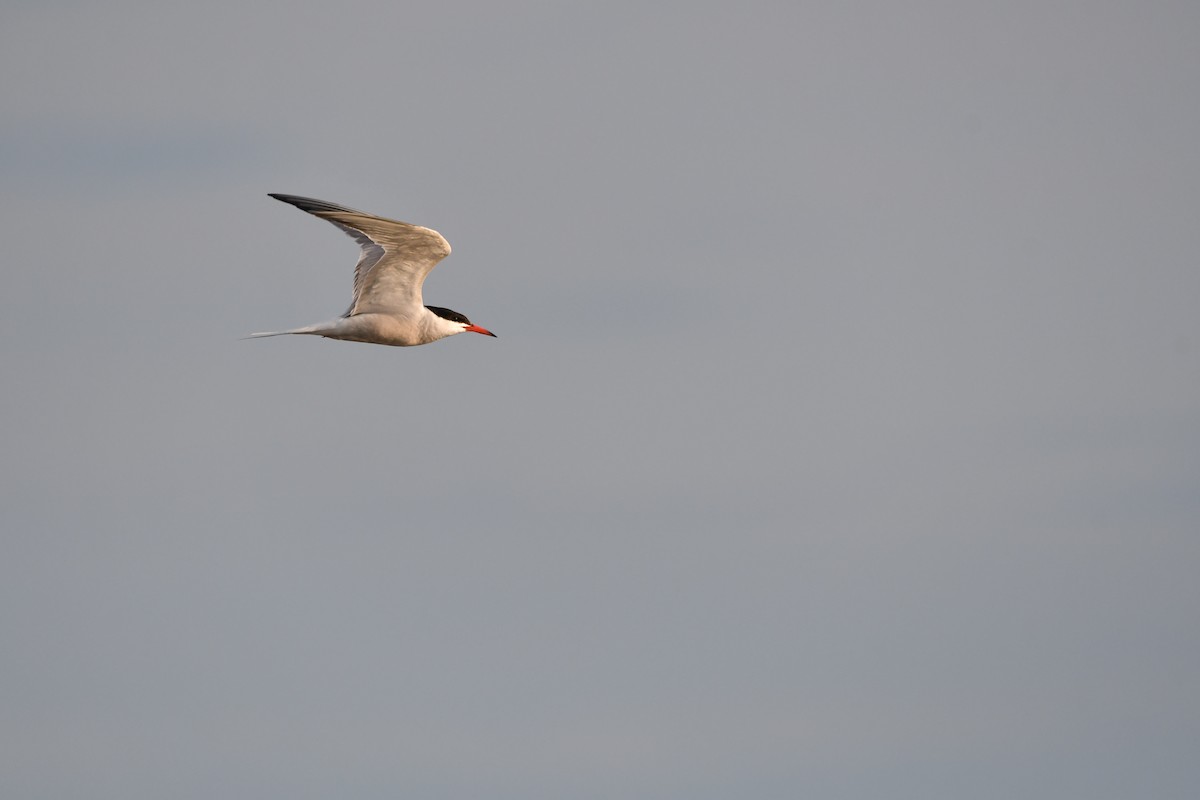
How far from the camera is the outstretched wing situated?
2761cm

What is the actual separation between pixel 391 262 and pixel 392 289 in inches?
21.2

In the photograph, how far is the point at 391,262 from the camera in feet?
93.0

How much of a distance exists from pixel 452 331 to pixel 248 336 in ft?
17.3

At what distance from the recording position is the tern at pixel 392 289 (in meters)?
27.7

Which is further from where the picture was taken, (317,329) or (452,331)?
(452,331)

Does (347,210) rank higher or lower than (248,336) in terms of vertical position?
higher

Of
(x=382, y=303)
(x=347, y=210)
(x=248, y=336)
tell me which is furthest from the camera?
(x=382, y=303)

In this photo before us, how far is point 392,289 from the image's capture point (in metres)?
28.7

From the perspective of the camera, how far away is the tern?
91.0ft

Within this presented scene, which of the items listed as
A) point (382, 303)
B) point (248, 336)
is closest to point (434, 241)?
→ point (382, 303)

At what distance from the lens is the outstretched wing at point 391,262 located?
2761 cm

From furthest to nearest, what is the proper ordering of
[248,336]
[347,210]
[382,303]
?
[382,303], [347,210], [248,336]

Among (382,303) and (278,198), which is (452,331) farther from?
(278,198)

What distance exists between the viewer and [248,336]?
24.7 meters
